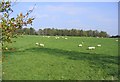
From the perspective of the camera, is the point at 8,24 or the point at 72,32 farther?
the point at 72,32

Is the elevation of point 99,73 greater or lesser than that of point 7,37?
lesser

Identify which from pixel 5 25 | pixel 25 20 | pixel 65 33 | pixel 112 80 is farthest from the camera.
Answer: pixel 65 33

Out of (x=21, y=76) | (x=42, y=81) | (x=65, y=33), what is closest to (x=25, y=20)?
(x=42, y=81)

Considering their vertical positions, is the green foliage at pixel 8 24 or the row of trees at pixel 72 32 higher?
the green foliage at pixel 8 24

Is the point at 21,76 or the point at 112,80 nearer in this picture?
the point at 112,80

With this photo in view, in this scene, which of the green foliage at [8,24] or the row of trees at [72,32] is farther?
the row of trees at [72,32]

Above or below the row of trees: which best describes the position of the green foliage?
above

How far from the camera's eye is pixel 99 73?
15.3 m

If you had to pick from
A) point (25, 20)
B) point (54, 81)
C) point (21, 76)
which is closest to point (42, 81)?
point (54, 81)

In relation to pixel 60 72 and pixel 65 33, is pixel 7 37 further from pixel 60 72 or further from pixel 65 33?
pixel 65 33

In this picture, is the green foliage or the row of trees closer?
the green foliage

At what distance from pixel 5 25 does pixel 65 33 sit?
487 ft

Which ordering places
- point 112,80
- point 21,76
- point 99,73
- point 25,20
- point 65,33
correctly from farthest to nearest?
point 65,33
point 99,73
point 21,76
point 112,80
point 25,20

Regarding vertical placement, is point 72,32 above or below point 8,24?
below
